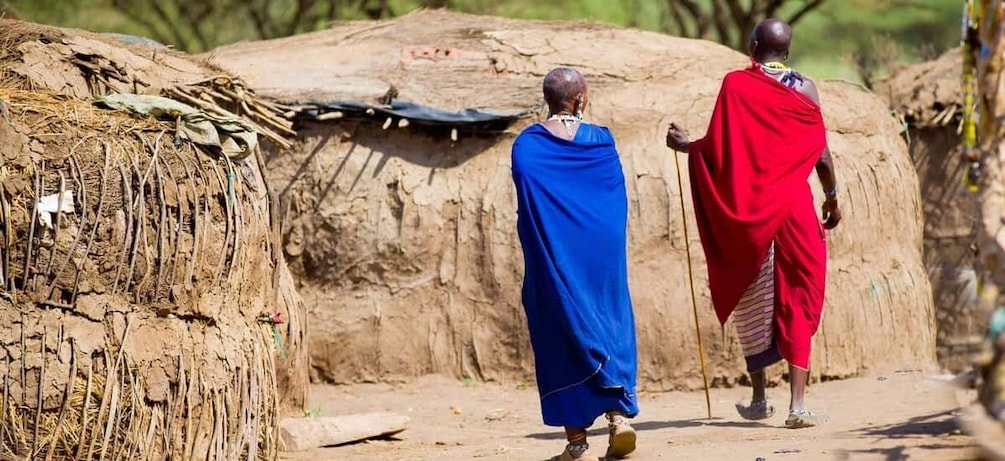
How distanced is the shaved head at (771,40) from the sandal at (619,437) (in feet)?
6.90

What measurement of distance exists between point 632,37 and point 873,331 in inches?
106

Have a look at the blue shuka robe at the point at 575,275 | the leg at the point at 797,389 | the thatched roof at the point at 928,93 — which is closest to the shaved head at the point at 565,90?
the blue shuka robe at the point at 575,275

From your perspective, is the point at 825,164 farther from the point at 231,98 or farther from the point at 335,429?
the point at 231,98

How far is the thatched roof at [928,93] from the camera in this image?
11250 mm

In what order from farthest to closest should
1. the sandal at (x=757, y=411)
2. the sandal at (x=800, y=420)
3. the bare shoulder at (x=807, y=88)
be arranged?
the sandal at (x=757, y=411) → the bare shoulder at (x=807, y=88) → the sandal at (x=800, y=420)

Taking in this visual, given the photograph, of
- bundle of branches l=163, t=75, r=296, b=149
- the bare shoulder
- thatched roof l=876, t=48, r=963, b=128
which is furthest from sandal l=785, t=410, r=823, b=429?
Answer: thatched roof l=876, t=48, r=963, b=128

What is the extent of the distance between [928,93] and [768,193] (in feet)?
16.9

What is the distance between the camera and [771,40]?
273 inches

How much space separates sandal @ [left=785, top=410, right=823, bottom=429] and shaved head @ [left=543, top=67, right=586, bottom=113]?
1.85 meters

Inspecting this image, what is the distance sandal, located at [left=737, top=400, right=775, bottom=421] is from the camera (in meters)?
7.09

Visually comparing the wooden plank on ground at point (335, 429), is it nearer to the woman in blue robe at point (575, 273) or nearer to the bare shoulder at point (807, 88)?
the woman in blue robe at point (575, 273)

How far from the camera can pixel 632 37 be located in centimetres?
1001

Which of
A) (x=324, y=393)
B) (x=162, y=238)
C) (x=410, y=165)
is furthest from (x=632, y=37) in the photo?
(x=162, y=238)

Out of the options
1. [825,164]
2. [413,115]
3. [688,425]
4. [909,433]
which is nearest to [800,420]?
[688,425]
